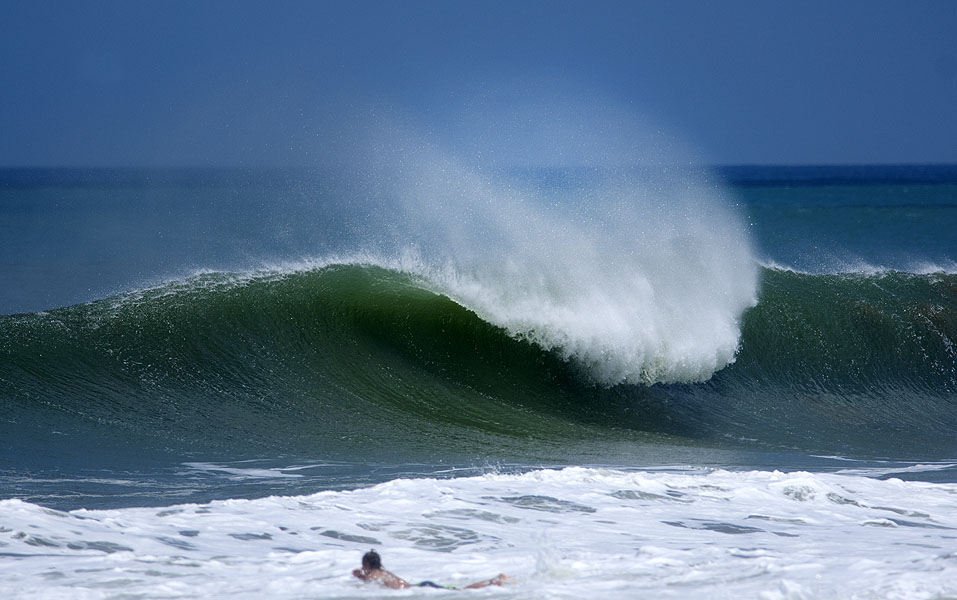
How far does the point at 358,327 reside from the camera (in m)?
11.4

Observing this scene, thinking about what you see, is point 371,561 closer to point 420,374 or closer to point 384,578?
point 384,578

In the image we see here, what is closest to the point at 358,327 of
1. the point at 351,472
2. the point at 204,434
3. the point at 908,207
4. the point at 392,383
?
the point at 392,383

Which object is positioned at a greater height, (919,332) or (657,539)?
(919,332)

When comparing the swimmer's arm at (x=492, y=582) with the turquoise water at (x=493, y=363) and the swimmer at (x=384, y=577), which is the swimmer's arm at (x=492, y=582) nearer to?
the swimmer at (x=384, y=577)

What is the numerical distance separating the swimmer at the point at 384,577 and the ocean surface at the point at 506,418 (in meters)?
0.07

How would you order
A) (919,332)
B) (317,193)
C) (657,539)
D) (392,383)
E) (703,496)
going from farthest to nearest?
(317,193), (919,332), (392,383), (703,496), (657,539)

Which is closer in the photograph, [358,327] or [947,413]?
[947,413]

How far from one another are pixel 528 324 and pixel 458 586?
6.73 metres

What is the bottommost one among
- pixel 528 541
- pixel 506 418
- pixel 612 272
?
pixel 528 541

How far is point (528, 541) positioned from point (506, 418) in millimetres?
4039

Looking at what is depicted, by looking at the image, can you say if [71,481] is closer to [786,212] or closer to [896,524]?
[896,524]

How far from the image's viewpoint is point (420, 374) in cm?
1036

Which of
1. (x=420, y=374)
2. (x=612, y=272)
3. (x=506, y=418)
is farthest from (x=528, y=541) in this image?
(x=612, y=272)

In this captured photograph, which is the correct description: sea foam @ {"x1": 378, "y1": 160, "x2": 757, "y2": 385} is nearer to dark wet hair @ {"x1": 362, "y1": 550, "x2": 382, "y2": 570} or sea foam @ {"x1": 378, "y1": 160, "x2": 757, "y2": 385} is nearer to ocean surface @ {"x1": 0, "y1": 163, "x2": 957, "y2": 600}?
ocean surface @ {"x1": 0, "y1": 163, "x2": 957, "y2": 600}
